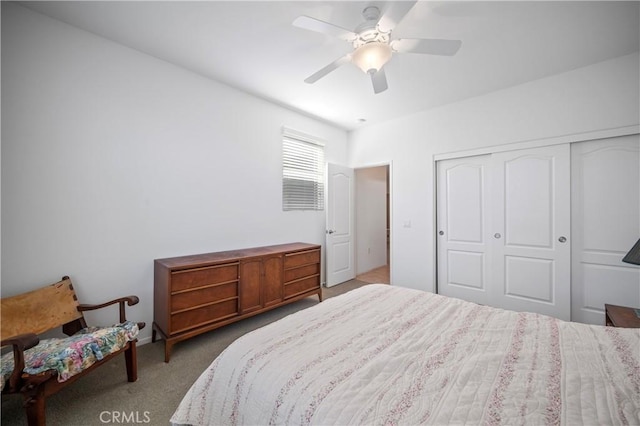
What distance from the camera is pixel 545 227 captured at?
2785 millimetres

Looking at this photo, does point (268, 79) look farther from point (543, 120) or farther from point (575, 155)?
point (575, 155)

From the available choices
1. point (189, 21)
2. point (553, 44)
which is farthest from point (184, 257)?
point (553, 44)

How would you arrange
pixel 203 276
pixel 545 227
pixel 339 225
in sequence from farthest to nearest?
pixel 339 225 → pixel 545 227 → pixel 203 276

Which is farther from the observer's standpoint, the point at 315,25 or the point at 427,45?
the point at 427,45

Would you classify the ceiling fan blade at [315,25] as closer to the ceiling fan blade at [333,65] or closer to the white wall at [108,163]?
the ceiling fan blade at [333,65]

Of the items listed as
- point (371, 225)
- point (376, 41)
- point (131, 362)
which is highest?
point (376, 41)

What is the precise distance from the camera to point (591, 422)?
0.76 m

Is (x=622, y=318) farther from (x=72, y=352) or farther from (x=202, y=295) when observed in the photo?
(x=72, y=352)

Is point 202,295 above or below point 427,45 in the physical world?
below

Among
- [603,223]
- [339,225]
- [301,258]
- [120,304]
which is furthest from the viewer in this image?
[339,225]

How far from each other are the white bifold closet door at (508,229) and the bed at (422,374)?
1729 mm

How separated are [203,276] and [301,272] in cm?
123

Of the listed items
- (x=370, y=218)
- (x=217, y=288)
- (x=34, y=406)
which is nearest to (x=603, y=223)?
(x=370, y=218)

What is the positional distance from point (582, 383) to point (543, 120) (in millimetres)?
2870
